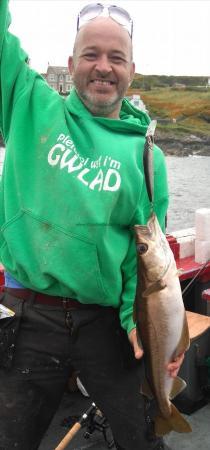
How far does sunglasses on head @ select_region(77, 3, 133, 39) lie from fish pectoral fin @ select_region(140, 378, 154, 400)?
188cm

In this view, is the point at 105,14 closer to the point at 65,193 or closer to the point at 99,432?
the point at 65,193

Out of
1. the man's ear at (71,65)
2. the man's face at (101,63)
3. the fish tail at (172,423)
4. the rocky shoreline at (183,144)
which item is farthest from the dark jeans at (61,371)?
the rocky shoreline at (183,144)

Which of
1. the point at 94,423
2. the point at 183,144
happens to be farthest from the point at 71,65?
the point at 183,144

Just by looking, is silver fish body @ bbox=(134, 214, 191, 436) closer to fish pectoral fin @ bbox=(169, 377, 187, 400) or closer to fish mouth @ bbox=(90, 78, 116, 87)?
fish pectoral fin @ bbox=(169, 377, 187, 400)

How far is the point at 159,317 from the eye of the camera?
252cm

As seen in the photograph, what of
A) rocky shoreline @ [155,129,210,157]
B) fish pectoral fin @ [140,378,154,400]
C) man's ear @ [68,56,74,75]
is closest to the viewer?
fish pectoral fin @ [140,378,154,400]

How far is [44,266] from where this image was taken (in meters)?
2.57

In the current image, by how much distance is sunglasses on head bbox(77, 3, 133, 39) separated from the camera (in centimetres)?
276

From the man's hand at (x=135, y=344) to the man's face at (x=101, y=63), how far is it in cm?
120

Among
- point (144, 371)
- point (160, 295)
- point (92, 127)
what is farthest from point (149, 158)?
point (144, 371)

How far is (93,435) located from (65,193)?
2.74 meters

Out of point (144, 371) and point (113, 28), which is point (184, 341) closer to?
point (144, 371)

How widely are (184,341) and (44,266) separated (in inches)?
31.6

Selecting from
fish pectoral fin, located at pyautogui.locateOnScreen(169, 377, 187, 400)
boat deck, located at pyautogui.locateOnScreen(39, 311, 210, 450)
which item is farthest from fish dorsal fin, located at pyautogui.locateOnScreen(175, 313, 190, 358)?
Answer: boat deck, located at pyautogui.locateOnScreen(39, 311, 210, 450)
